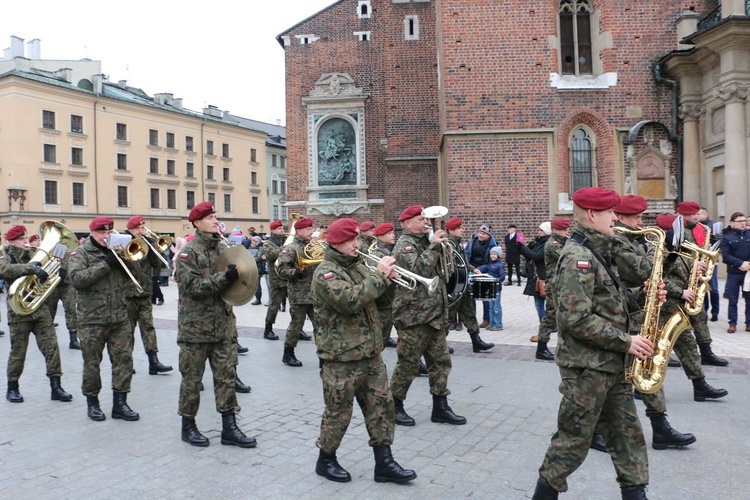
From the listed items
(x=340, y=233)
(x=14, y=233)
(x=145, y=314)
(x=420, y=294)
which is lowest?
(x=145, y=314)

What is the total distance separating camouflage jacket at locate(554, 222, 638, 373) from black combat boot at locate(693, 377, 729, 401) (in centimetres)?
311

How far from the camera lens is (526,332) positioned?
10.8 meters

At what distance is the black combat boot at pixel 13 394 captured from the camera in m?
6.86

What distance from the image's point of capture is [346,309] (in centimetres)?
433

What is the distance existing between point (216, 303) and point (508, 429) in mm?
2813

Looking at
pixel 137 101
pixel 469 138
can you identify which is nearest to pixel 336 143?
pixel 469 138

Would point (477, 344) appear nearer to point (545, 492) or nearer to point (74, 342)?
point (545, 492)

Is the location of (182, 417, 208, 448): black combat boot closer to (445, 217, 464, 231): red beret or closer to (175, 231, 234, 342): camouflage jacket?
(175, 231, 234, 342): camouflage jacket

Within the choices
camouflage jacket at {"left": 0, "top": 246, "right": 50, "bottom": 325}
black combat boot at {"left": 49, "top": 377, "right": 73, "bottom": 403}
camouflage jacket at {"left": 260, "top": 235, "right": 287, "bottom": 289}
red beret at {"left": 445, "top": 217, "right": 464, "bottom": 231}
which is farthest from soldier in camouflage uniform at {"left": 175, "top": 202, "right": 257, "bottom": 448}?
camouflage jacket at {"left": 260, "top": 235, "right": 287, "bottom": 289}

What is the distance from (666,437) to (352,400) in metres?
2.56

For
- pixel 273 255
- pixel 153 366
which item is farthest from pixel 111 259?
pixel 273 255

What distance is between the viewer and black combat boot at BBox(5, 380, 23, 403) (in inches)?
270

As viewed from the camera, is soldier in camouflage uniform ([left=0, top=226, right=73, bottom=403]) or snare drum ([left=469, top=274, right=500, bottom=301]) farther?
snare drum ([left=469, top=274, right=500, bottom=301])

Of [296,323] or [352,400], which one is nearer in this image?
A: [352,400]
